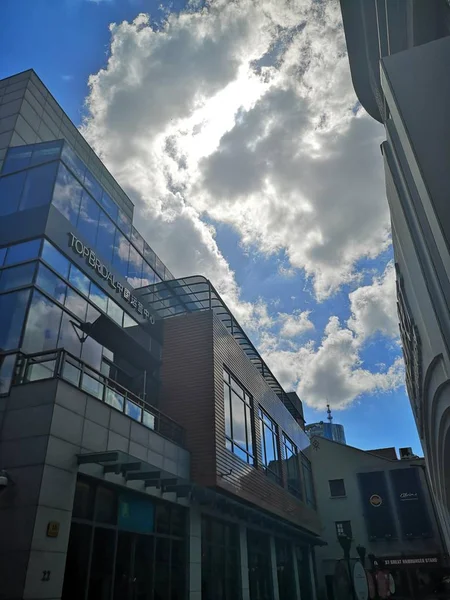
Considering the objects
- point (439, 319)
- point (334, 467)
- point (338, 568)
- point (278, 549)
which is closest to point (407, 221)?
point (439, 319)

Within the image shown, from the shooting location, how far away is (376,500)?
3691cm

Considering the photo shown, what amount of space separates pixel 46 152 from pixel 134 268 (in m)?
5.63

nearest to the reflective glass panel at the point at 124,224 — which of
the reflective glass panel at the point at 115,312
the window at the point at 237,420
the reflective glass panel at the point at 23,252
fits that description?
the reflective glass panel at the point at 115,312

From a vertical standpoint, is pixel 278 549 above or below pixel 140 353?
below

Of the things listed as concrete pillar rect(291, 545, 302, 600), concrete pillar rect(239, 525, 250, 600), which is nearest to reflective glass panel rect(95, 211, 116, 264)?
concrete pillar rect(239, 525, 250, 600)

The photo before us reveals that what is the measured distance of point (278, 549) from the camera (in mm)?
23422

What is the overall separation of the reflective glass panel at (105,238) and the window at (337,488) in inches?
1230

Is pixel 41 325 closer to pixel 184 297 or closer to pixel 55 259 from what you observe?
pixel 55 259

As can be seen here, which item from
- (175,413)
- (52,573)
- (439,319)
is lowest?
(52,573)

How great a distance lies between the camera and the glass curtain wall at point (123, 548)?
9.77 metres

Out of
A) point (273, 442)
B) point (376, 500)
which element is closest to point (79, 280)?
point (273, 442)

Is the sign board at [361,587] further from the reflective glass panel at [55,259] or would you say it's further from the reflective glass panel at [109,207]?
the reflective glass panel at [109,207]

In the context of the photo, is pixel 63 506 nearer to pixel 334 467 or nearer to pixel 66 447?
pixel 66 447

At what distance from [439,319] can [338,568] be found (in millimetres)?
28326
